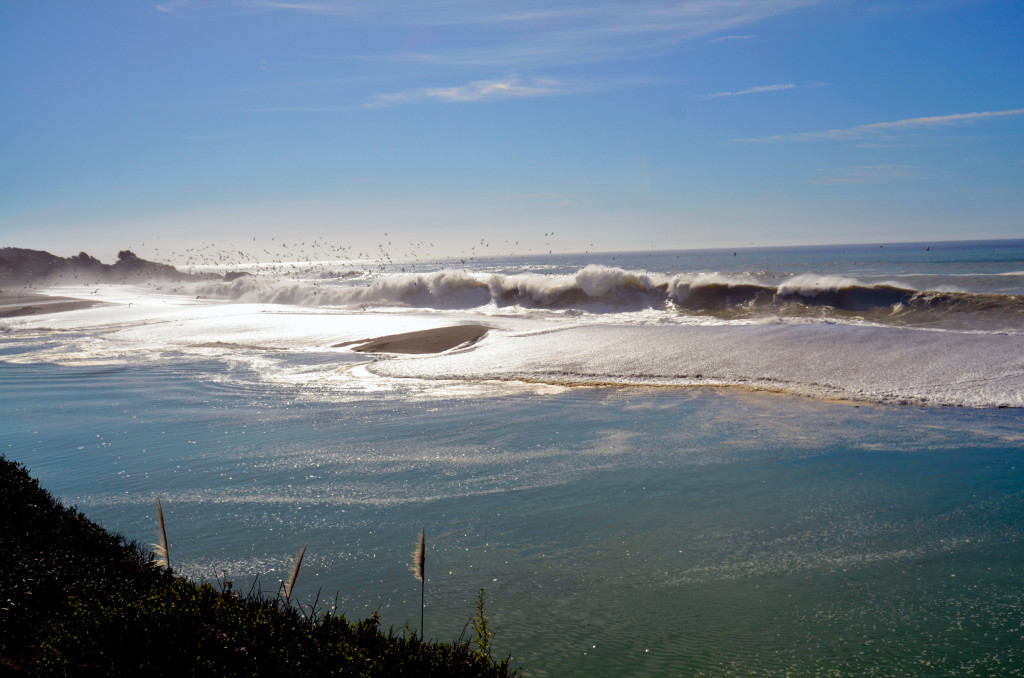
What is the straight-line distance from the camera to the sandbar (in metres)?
18.9

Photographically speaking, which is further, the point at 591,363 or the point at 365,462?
the point at 591,363

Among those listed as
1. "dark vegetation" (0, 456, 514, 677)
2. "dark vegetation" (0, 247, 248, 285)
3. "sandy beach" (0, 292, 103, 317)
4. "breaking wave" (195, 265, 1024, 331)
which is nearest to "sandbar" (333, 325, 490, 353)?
"breaking wave" (195, 265, 1024, 331)

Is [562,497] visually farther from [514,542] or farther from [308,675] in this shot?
[308,675]

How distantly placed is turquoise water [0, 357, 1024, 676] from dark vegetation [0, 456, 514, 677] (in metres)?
0.77

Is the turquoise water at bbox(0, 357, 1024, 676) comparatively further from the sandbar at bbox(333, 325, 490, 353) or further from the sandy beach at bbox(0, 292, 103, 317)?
the sandy beach at bbox(0, 292, 103, 317)

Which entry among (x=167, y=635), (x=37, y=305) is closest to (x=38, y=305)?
(x=37, y=305)

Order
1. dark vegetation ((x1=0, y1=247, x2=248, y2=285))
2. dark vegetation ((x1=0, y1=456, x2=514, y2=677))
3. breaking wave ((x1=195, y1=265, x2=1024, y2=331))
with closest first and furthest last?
dark vegetation ((x1=0, y1=456, x2=514, y2=677)) → breaking wave ((x1=195, y1=265, x2=1024, y2=331)) → dark vegetation ((x1=0, y1=247, x2=248, y2=285))

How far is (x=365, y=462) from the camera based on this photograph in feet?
27.0

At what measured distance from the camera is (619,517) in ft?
20.6

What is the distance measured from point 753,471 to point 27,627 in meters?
6.34

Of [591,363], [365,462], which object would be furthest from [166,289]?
[365,462]

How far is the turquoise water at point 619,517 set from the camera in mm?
4367

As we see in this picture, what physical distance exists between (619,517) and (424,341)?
14218 millimetres

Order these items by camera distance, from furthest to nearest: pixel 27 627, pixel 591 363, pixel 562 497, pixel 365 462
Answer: pixel 591 363, pixel 365 462, pixel 562 497, pixel 27 627
